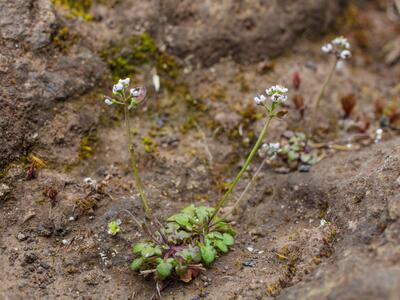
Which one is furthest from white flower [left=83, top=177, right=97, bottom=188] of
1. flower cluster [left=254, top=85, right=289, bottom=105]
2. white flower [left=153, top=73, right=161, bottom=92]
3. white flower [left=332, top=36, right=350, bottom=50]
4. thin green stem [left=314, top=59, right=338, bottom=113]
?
white flower [left=332, top=36, right=350, bottom=50]

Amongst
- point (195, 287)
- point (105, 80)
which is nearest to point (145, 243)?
point (195, 287)

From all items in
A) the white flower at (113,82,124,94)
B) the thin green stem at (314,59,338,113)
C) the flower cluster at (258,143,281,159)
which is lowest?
the flower cluster at (258,143,281,159)

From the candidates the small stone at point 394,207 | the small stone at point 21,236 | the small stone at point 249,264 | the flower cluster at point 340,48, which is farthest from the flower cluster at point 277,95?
the small stone at point 21,236

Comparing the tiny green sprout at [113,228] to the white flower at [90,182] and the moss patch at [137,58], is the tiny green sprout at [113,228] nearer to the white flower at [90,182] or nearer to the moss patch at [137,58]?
the white flower at [90,182]

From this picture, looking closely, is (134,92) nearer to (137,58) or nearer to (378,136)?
(137,58)

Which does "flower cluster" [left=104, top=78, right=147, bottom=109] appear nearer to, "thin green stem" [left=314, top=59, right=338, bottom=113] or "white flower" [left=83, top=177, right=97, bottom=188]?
"white flower" [left=83, top=177, right=97, bottom=188]

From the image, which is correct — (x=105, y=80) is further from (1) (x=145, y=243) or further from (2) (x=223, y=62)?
(1) (x=145, y=243)
